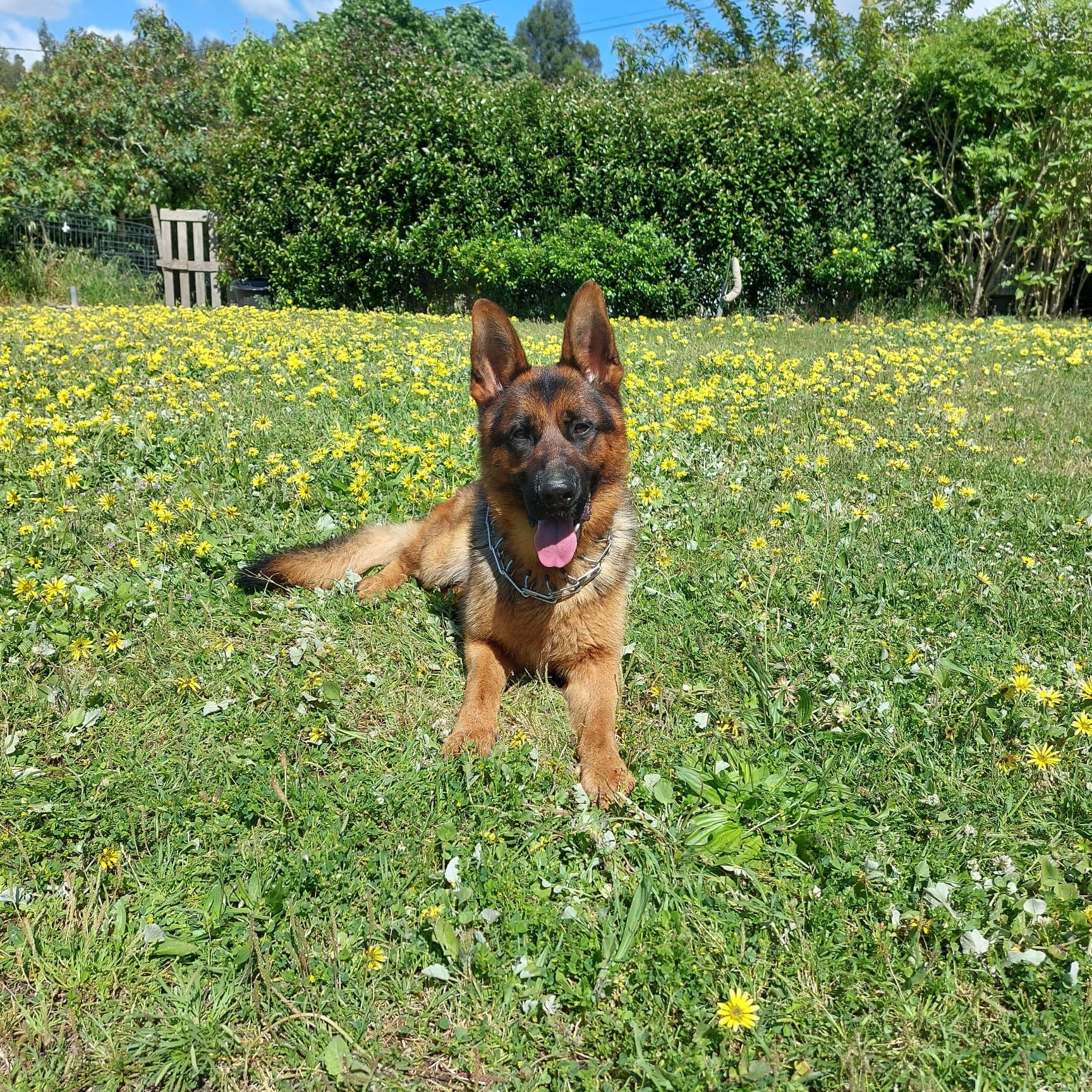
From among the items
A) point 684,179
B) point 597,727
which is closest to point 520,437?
point 597,727

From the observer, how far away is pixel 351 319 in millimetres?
11484

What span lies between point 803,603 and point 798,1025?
7.20 ft

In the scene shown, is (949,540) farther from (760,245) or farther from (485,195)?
(485,195)

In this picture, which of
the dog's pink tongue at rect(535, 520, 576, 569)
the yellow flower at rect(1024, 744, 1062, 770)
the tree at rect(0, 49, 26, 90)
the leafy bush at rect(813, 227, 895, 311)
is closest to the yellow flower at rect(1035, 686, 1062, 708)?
the yellow flower at rect(1024, 744, 1062, 770)

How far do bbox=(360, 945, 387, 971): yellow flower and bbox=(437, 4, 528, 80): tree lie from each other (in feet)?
154

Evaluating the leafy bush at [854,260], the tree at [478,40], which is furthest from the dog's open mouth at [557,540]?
the tree at [478,40]

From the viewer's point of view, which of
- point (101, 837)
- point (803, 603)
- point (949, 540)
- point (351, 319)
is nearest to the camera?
point (101, 837)

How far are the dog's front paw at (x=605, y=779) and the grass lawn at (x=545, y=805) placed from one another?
69mm

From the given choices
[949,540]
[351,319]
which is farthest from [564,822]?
[351,319]

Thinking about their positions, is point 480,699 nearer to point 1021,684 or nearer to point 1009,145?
point 1021,684

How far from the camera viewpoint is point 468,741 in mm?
2971

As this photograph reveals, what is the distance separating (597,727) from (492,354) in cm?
191

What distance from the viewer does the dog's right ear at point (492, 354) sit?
373 centimetres

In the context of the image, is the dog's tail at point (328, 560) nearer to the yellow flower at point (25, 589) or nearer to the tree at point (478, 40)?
the yellow flower at point (25, 589)
